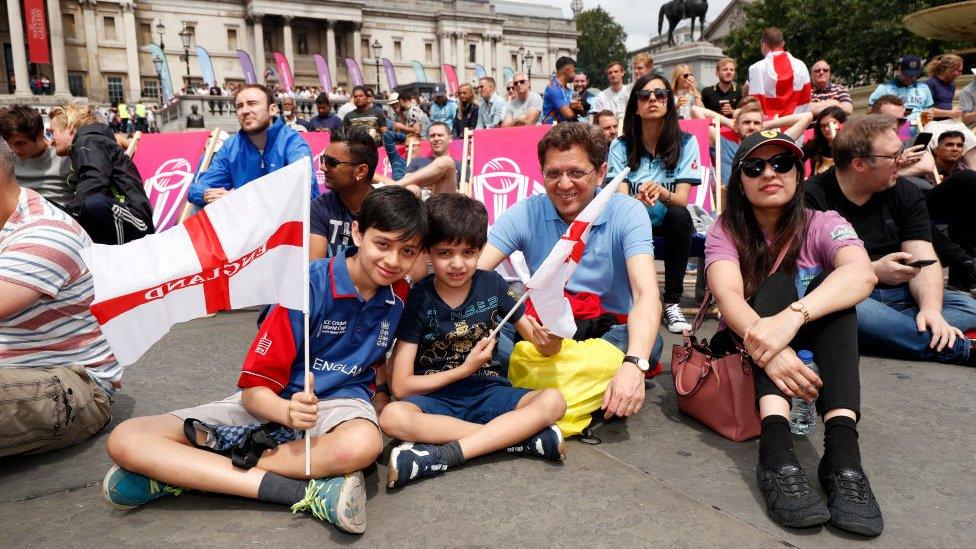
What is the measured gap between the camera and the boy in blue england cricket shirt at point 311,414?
223 cm

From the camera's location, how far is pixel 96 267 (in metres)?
2.15

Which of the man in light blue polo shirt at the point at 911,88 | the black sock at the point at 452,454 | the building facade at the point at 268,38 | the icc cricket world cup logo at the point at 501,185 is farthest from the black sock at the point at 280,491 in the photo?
the building facade at the point at 268,38

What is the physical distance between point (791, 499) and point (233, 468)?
1.78 meters

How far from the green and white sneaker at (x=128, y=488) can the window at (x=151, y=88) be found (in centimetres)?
5642

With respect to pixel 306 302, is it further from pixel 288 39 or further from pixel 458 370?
pixel 288 39

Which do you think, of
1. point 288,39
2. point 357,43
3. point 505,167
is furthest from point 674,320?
point 357,43

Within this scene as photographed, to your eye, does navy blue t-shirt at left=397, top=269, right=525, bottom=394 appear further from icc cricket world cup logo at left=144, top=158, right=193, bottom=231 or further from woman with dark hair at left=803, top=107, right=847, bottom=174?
icc cricket world cup logo at left=144, top=158, right=193, bottom=231

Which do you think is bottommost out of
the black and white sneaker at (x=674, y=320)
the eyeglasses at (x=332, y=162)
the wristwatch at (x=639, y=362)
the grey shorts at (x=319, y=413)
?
the black and white sneaker at (x=674, y=320)

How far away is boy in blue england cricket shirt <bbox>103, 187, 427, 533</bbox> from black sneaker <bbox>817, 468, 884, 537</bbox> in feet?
4.71

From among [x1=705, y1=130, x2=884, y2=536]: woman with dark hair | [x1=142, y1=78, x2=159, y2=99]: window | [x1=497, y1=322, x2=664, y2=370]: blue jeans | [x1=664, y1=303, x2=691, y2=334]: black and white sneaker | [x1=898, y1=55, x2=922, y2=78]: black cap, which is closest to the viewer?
[x1=705, y1=130, x2=884, y2=536]: woman with dark hair

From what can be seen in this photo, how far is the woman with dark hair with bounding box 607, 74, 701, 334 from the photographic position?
459cm

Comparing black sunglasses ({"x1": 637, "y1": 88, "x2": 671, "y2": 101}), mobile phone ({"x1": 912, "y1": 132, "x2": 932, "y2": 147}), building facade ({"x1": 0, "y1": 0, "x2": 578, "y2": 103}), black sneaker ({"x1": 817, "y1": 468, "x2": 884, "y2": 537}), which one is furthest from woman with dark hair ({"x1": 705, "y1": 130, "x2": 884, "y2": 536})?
building facade ({"x1": 0, "y1": 0, "x2": 578, "y2": 103})

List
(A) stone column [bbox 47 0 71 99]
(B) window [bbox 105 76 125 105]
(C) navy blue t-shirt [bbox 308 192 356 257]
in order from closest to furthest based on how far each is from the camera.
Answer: (C) navy blue t-shirt [bbox 308 192 356 257] < (A) stone column [bbox 47 0 71 99] < (B) window [bbox 105 76 125 105]

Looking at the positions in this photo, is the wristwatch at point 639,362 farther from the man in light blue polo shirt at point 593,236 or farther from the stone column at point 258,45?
the stone column at point 258,45
